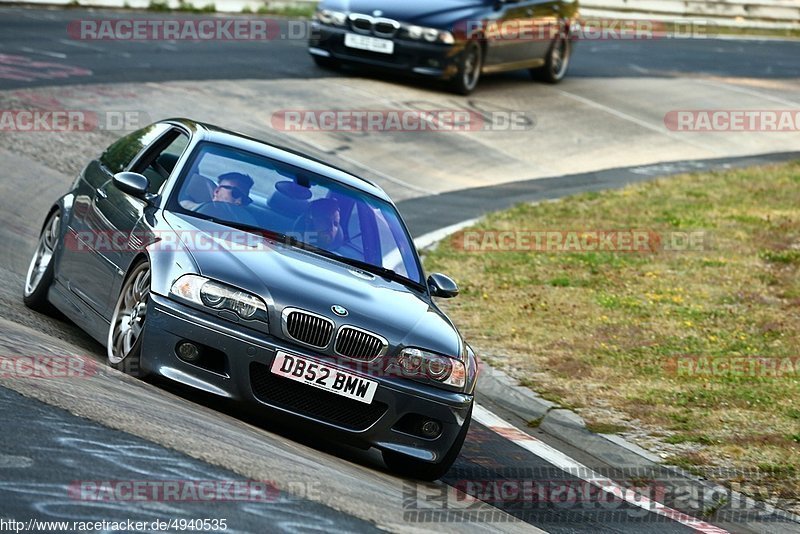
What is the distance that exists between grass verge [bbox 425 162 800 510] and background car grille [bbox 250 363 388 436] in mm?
2536

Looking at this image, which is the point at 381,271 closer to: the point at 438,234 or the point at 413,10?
the point at 438,234

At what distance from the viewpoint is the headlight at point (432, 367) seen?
→ 23.5 feet

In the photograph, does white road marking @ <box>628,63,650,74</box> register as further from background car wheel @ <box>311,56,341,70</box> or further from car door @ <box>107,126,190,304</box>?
car door @ <box>107,126,190,304</box>

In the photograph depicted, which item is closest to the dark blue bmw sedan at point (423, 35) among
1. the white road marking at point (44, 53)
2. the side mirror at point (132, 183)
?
the white road marking at point (44, 53)

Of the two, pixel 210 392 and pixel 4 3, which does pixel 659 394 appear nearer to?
pixel 210 392

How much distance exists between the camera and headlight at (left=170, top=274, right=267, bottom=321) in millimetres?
6973

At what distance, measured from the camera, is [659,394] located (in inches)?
399

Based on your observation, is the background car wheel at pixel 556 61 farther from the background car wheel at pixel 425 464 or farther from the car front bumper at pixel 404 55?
the background car wheel at pixel 425 464

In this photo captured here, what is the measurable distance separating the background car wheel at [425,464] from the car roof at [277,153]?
199 cm

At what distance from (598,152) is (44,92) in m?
8.45

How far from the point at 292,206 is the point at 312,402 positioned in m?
1.61

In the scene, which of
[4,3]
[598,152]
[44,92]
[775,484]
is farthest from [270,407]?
[4,3]

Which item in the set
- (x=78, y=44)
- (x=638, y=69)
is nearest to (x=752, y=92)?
(x=638, y=69)

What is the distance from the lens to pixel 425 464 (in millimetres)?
7367
